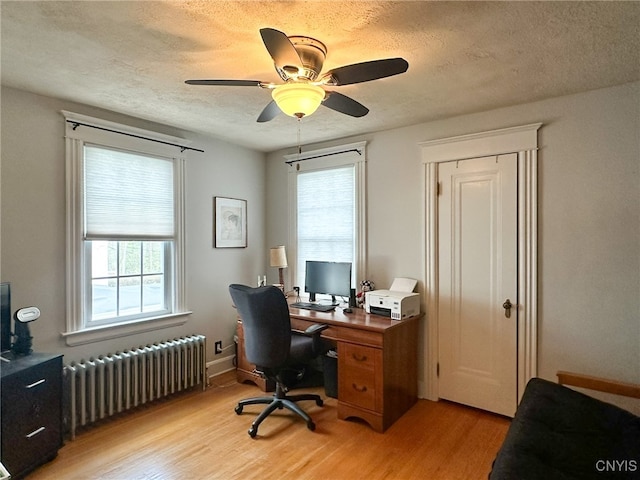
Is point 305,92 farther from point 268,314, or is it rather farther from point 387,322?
point 387,322

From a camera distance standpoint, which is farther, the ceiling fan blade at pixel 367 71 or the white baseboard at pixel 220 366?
the white baseboard at pixel 220 366

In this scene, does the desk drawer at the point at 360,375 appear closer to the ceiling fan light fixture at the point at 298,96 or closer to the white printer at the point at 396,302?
the white printer at the point at 396,302

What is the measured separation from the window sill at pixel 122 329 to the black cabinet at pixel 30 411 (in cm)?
37

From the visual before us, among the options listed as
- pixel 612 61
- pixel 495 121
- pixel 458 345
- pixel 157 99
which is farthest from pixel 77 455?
pixel 612 61

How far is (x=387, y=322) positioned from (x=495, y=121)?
1.83 meters

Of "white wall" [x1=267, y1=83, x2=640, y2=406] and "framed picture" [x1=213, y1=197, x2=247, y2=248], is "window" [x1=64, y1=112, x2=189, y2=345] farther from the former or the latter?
"white wall" [x1=267, y1=83, x2=640, y2=406]

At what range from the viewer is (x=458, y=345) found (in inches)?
120

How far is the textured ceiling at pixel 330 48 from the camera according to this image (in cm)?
161

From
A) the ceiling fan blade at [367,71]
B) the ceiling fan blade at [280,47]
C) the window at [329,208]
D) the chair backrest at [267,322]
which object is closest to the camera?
the ceiling fan blade at [280,47]

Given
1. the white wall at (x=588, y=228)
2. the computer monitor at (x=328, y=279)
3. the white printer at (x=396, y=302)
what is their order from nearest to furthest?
the white wall at (x=588, y=228) → the white printer at (x=396, y=302) → the computer monitor at (x=328, y=279)

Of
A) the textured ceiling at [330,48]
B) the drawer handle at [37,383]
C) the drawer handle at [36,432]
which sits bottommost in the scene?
the drawer handle at [36,432]

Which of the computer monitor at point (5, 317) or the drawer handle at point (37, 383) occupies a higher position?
the computer monitor at point (5, 317)

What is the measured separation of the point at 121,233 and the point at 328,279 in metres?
1.86

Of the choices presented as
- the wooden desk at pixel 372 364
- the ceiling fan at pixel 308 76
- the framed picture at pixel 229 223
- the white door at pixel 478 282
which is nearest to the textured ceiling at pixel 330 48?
the ceiling fan at pixel 308 76
